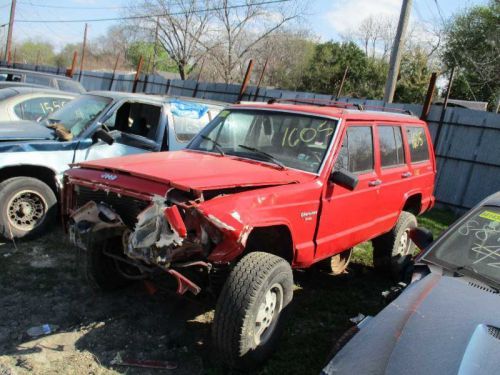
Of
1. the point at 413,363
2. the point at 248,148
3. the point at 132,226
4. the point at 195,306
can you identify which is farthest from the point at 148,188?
the point at 413,363

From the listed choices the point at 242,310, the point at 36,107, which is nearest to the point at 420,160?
the point at 242,310

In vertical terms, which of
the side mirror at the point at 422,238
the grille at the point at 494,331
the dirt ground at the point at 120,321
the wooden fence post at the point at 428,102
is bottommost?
the dirt ground at the point at 120,321

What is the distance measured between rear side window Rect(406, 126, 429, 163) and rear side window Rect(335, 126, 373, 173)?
1.15m

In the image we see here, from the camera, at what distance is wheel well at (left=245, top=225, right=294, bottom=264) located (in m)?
3.78

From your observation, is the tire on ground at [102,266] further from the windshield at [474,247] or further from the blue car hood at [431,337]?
the windshield at [474,247]

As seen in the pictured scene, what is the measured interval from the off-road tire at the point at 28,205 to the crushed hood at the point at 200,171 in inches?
77.2

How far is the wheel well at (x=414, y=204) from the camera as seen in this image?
6070 mm

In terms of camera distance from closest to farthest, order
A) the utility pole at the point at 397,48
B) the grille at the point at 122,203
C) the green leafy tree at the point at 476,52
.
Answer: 1. the grille at the point at 122,203
2. the utility pole at the point at 397,48
3. the green leafy tree at the point at 476,52

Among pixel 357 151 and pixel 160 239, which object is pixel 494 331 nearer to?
pixel 160 239

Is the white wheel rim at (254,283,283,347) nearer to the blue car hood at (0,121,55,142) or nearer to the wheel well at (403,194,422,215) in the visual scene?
the wheel well at (403,194,422,215)

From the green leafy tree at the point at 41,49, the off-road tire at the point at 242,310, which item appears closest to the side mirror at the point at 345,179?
the off-road tire at the point at 242,310

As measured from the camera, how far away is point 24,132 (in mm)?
5715

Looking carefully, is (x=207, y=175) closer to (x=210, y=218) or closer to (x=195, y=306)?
(x=210, y=218)

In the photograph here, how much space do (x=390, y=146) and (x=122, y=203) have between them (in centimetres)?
312
